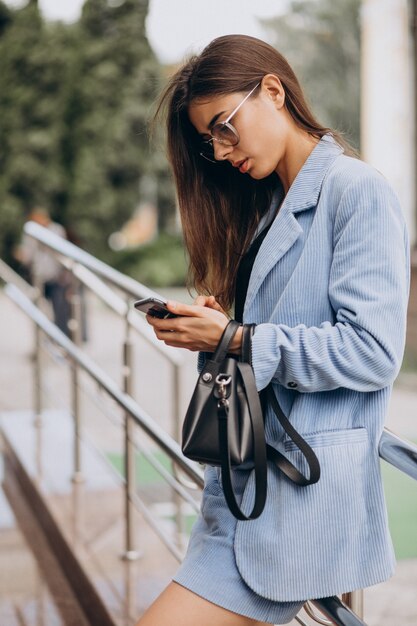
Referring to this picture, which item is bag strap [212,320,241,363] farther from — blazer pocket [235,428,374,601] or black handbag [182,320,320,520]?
blazer pocket [235,428,374,601]

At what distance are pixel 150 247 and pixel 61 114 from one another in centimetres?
382

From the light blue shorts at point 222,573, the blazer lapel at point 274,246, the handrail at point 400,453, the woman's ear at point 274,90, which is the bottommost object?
the light blue shorts at point 222,573

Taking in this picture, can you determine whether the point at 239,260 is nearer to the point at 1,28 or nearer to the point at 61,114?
the point at 61,114

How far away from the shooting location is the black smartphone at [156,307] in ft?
4.61

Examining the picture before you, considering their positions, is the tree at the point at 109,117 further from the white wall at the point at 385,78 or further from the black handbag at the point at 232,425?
the black handbag at the point at 232,425

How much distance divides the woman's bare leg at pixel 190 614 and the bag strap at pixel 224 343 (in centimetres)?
37

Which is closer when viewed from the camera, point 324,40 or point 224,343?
point 224,343

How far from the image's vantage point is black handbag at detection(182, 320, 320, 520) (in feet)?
4.39

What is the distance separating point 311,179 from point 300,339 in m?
0.26

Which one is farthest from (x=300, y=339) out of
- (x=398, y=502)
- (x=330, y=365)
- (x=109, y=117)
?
(x=109, y=117)

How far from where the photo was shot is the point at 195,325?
1.38m

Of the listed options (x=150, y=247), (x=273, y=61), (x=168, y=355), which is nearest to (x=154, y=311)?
(x=273, y=61)

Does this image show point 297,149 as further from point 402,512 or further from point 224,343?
point 402,512

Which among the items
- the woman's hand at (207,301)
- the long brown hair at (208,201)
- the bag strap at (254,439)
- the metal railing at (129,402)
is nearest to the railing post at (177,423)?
the metal railing at (129,402)
